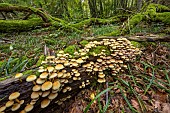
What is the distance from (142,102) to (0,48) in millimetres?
4179

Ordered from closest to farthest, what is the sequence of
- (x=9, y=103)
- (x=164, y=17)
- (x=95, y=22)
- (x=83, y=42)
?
(x=9, y=103) → (x=83, y=42) → (x=164, y=17) → (x=95, y=22)

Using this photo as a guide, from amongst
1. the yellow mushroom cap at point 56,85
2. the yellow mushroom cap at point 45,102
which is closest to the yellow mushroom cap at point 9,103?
the yellow mushroom cap at point 45,102

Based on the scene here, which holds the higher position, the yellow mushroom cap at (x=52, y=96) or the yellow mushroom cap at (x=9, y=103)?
the yellow mushroom cap at (x=9, y=103)

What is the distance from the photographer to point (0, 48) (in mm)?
3920

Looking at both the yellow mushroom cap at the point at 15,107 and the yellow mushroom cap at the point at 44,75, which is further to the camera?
the yellow mushroom cap at the point at 44,75

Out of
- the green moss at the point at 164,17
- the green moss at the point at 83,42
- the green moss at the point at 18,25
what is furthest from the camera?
the green moss at the point at 18,25

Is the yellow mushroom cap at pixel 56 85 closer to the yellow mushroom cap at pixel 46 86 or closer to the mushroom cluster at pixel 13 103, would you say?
the yellow mushroom cap at pixel 46 86

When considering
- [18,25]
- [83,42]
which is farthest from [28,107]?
[18,25]

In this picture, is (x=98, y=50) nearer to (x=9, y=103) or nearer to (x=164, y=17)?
(x=9, y=103)

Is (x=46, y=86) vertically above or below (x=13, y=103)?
above

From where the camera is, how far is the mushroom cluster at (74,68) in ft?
5.08

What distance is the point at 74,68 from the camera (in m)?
1.96

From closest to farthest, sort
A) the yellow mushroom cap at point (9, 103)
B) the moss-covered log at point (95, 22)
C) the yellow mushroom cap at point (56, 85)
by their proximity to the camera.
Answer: the yellow mushroom cap at point (9, 103) < the yellow mushroom cap at point (56, 85) < the moss-covered log at point (95, 22)

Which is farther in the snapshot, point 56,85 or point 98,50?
point 98,50
